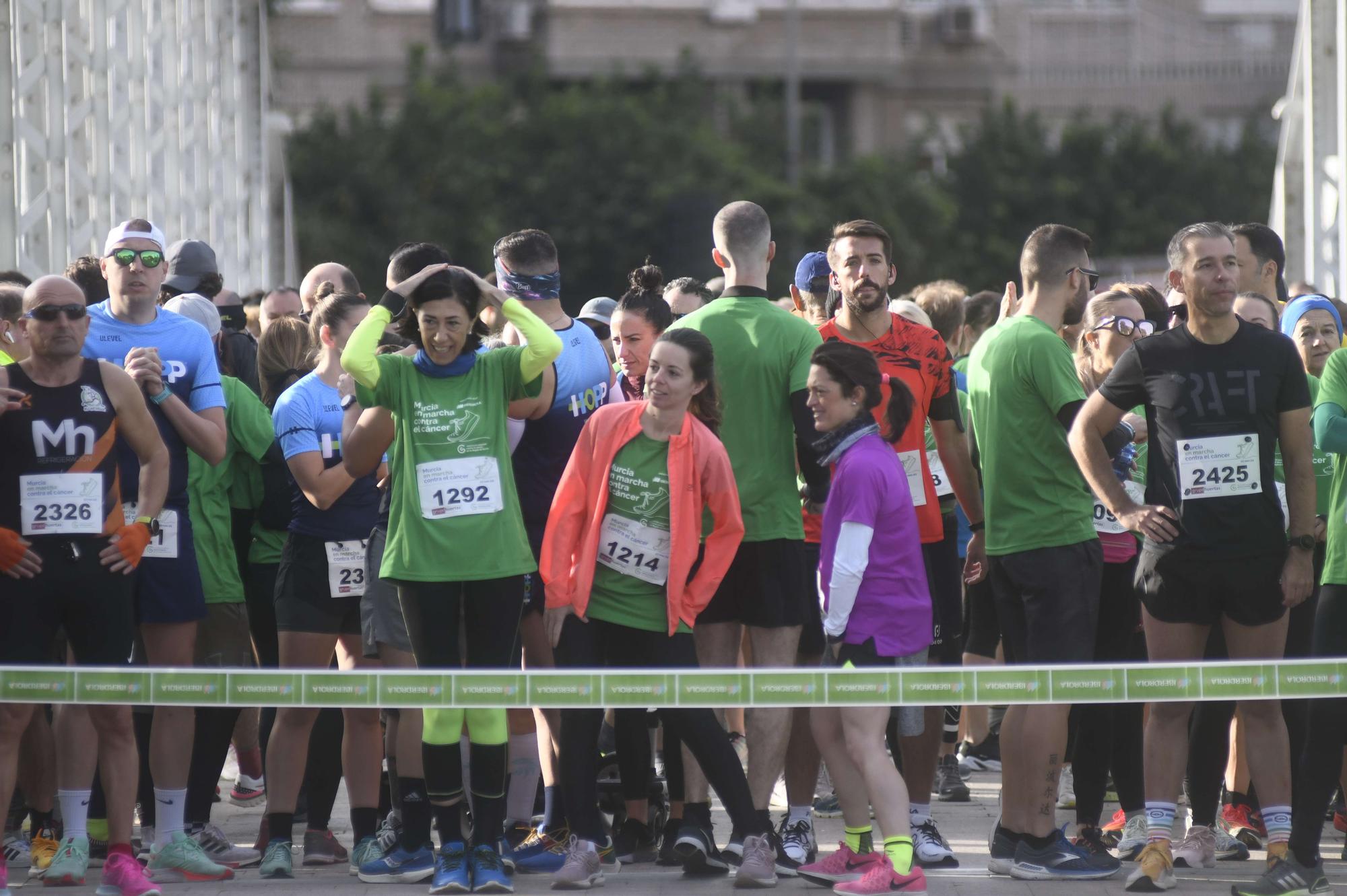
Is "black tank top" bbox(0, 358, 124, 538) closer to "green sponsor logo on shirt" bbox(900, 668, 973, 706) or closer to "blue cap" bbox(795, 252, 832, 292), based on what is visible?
"green sponsor logo on shirt" bbox(900, 668, 973, 706)

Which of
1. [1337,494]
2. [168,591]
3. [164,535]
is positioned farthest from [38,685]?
[1337,494]

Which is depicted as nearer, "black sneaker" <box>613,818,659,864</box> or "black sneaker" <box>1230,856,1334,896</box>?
"black sneaker" <box>1230,856,1334,896</box>

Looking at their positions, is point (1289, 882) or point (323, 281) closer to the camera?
point (1289, 882)

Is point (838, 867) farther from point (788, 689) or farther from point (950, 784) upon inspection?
point (950, 784)

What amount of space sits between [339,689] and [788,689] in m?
1.43

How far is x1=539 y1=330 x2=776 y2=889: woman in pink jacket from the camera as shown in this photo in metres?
6.51

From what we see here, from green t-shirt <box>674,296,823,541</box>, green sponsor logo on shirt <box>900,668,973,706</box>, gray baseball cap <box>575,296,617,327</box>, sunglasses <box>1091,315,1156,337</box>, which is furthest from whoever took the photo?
gray baseball cap <box>575,296,617,327</box>

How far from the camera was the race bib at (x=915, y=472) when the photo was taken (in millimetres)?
7133

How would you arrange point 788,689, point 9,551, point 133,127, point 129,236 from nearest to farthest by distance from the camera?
point 788,689 < point 9,551 < point 129,236 < point 133,127

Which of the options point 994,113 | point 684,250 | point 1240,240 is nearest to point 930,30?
point 994,113

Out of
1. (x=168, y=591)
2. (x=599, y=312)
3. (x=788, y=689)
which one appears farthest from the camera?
(x=599, y=312)

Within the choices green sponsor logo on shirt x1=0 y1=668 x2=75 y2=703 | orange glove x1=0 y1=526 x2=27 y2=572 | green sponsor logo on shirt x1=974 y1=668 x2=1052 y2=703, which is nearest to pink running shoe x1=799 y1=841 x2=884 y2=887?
green sponsor logo on shirt x1=974 y1=668 x2=1052 y2=703

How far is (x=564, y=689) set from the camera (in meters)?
6.12

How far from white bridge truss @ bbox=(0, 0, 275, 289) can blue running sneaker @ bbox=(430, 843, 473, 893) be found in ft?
17.6
